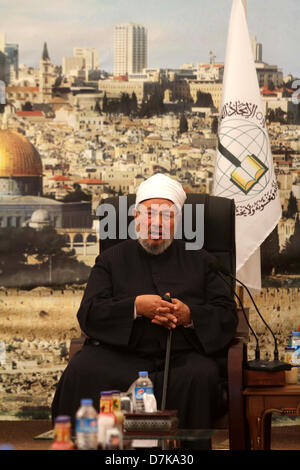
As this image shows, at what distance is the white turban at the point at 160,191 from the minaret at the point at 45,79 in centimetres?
179

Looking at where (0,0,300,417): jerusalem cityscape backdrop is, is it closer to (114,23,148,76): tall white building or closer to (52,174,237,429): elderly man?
(114,23,148,76): tall white building

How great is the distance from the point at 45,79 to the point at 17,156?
20.7 inches

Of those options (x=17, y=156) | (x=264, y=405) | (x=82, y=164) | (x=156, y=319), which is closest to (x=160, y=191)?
(x=156, y=319)

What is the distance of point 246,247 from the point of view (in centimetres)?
450

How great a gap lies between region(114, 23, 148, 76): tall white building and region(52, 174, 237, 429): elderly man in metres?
1.75

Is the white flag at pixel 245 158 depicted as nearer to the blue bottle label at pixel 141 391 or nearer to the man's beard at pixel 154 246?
the man's beard at pixel 154 246

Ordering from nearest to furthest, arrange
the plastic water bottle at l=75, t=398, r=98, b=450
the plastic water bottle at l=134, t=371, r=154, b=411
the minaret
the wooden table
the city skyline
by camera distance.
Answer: the plastic water bottle at l=75, t=398, r=98, b=450 → the plastic water bottle at l=134, t=371, r=154, b=411 → the wooden table → the city skyline → the minaret

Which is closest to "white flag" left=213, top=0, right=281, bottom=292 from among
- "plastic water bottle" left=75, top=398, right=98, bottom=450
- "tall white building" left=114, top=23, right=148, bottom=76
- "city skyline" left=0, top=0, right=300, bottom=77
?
"city skyline" left=0, top=0, right=300, bottom=77

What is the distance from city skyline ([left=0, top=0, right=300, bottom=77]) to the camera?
16.3ft

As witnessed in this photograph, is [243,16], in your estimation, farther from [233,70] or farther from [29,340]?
[29,340]

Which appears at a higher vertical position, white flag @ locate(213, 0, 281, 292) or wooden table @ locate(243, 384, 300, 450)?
white flag @ locate(213, 0, 281, 292)

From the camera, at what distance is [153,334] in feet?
11.1

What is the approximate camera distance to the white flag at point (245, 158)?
4484 millimetres
